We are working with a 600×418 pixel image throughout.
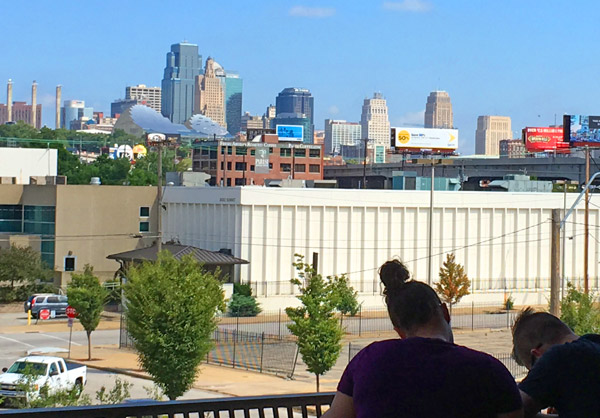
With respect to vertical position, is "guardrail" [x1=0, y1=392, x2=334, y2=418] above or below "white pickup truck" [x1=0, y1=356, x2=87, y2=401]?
above

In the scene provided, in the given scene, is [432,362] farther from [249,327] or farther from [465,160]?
[465,160]

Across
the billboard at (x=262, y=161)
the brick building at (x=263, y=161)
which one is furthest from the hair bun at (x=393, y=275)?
the brick building at (x=263, y=161)

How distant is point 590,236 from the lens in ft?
222

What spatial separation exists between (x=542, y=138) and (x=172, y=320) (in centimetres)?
12085

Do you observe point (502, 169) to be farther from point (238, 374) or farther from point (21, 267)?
point (238, 374)

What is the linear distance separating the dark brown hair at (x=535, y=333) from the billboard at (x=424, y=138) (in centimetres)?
9340

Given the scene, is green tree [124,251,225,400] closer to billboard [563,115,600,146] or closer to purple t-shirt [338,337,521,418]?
purple t-shirt [338,337,521,418]

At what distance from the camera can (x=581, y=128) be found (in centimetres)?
10188

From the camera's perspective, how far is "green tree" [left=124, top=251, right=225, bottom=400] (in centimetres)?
3030

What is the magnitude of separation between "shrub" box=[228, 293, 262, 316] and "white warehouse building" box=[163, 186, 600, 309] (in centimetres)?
189

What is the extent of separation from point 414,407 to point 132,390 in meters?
28.9

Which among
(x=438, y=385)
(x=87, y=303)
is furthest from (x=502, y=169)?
(x=438, y=385)

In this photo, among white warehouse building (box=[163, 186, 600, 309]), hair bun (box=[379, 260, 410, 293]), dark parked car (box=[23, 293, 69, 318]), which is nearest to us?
hair bun (box=[379, 260, 410, 293])

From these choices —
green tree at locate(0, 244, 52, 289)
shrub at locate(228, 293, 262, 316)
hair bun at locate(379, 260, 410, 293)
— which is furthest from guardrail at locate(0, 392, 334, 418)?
green tree at locate(0, 244, 52, 289)
